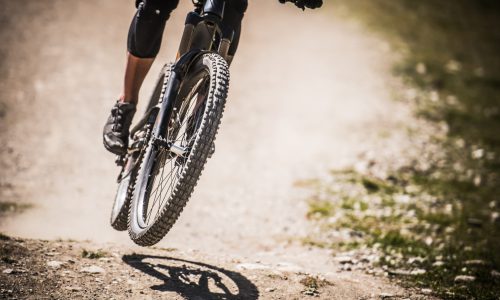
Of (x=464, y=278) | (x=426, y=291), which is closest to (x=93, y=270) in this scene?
(x=426, y=291)

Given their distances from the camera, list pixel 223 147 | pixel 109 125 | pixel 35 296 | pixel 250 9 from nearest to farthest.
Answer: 1. pixel 35 296
2. pixel 109 125
3. pixel 223 147
4. pixel 250 9

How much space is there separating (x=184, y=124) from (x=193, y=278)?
1.17 m

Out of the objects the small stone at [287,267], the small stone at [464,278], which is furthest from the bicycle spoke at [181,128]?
the small stone at [464,278]

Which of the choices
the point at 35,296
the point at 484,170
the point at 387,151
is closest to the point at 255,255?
the point at 35,296

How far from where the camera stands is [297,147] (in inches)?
352

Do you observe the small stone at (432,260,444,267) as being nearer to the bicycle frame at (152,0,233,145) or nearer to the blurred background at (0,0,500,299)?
the blurred background at (0,0,500,299)

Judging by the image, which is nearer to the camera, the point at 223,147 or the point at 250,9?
the point at 223,147

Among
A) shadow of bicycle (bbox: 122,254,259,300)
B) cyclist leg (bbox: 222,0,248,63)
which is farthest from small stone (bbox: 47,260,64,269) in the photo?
cyclist leg (bbox: 222,0,248,63)

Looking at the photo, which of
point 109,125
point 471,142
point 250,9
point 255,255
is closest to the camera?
point 109,125

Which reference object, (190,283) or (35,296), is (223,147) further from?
(35,296)

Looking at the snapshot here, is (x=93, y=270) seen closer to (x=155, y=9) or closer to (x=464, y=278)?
(x=155, y=9)

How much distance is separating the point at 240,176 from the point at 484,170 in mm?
4449

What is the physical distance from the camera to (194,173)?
3.26 meters

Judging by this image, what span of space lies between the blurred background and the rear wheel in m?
1.70
